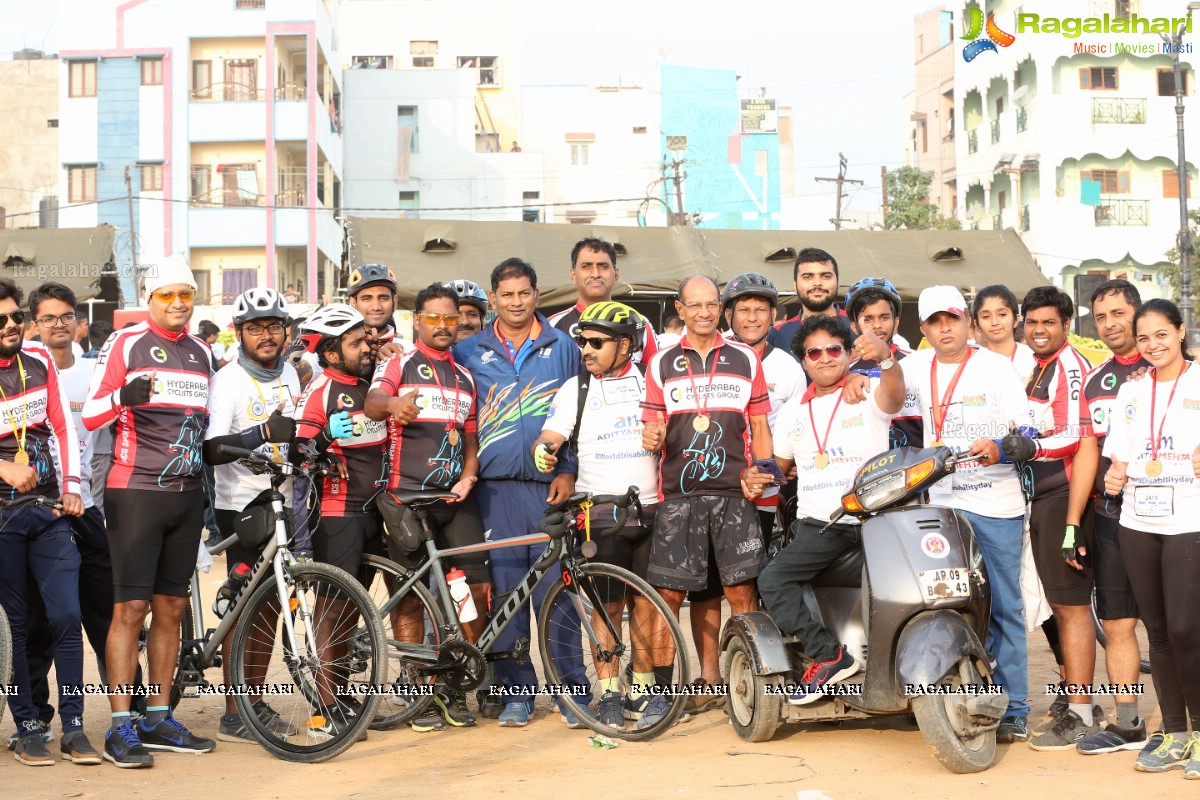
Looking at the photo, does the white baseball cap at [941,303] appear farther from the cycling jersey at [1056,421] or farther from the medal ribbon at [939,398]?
the cycling jersey at [1056,421]

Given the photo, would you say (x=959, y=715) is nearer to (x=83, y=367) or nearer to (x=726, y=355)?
(x=726, y=355)

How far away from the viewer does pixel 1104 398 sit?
255 inches

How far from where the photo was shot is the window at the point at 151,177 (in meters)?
41.7

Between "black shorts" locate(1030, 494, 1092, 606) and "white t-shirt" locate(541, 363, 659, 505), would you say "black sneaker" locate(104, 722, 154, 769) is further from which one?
"black shorts" locate(1030, 494, 1092, 606)

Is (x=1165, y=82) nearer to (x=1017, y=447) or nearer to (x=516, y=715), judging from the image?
(x=1017, y=447)

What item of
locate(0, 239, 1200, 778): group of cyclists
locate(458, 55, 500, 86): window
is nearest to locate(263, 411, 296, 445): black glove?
locate(0, 239, 1200, 778): group of cyclists

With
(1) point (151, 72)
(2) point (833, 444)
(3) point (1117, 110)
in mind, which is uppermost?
(1) point (151, 72)

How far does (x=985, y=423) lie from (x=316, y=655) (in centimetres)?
321

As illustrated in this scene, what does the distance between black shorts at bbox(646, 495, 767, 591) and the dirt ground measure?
76 cm

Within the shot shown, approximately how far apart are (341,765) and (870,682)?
2355 mm

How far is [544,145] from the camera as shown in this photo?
194ft

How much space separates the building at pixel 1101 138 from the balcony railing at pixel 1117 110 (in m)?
0.03

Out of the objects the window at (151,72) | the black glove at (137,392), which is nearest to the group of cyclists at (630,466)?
the black glove at (137,392)

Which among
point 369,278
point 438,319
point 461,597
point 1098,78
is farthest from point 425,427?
point 1098,78
